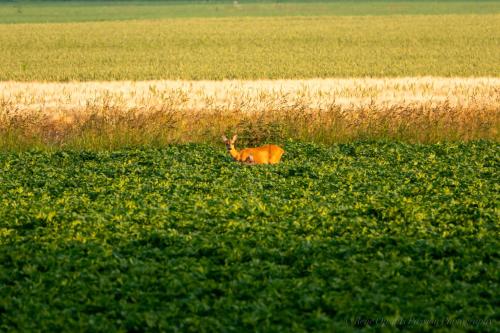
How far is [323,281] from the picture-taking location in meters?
8.01

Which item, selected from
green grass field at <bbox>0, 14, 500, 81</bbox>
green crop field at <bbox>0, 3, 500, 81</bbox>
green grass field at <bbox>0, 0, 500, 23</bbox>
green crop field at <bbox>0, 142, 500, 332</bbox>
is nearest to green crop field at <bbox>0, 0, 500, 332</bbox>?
green crop field at <bbox>0, 142, 500, 332</bbox>

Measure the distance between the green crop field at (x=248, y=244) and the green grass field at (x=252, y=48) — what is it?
60.1 ft

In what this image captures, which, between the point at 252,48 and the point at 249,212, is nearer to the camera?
the point at 249,212

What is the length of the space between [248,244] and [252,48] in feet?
111

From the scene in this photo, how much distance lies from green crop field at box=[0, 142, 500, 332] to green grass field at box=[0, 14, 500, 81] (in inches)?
721

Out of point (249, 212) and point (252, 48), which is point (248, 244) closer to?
point (249, 212)

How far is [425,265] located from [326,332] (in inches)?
73.6

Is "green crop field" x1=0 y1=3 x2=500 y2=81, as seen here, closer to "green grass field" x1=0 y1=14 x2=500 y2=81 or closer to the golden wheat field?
"green grass field" x1=0 y1=14 x2=500 y2=81

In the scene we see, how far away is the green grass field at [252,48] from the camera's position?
32312 millimetres

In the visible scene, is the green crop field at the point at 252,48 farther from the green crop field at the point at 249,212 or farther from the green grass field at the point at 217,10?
the green grass field at the point at 217,10

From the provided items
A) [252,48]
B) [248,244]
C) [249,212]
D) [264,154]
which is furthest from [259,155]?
[252,48]

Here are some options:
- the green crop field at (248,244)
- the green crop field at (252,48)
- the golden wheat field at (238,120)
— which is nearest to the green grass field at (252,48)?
the green crop field at (252,48)

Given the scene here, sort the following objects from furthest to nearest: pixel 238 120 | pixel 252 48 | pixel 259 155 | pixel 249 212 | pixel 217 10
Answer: pixel 217 10
pixel 252 48
pixel 238 120
pixel 259 155
pixel 249 212

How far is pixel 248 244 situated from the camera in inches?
A: 359
